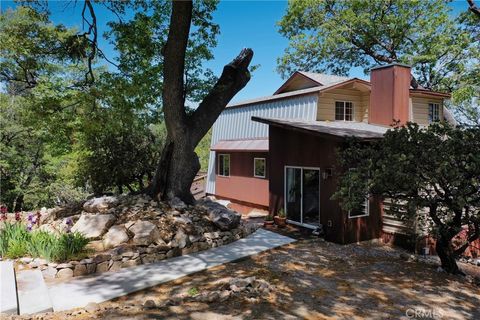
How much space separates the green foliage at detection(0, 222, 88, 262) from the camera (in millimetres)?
5969

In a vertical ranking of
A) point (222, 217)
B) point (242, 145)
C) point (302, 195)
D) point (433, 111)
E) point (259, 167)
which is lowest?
point (222, 217)

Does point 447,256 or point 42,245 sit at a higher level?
point 42,245

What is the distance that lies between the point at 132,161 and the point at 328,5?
1712cm

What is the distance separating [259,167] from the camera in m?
13.9

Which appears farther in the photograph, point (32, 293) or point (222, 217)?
point (222, 217)

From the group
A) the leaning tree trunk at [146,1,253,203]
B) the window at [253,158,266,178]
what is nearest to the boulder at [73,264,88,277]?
the leaning tree trunk at [146,1,253,203]

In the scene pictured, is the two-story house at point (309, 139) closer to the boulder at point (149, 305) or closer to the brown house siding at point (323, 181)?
the brown house siding at point (323, 181)

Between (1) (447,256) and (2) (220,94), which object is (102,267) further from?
(1) (447,256)

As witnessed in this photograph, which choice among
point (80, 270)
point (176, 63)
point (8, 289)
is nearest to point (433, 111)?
point (176, 63)

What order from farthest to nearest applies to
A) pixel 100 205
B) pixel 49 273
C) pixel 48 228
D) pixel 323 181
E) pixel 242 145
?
pixel 242 145 → pixel 323 181 → pixel 100 205 → pixel 48 228 → pixel 49 273

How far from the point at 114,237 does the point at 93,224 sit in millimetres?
706

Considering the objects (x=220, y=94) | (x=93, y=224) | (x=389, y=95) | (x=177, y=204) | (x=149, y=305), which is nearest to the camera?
(x=149, y=305)

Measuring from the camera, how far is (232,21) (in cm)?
1197

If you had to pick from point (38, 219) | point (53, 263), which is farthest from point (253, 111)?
point (53, 263)
